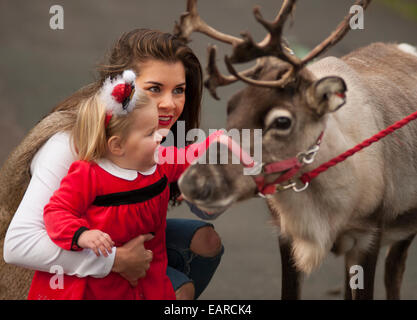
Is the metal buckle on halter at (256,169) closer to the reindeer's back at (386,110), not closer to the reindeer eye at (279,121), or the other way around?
the reindeer eye at (279,121)

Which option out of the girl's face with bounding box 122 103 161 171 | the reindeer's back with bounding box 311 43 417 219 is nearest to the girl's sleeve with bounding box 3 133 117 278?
the girl's face with bounding box 122 103 161 171

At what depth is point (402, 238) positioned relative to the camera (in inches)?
153

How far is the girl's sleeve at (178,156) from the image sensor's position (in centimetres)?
295

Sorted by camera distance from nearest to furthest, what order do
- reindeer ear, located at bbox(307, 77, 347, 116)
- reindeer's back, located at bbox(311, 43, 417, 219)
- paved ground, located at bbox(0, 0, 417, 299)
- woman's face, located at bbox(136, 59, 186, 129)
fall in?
reindeer ear, located at bbox(307, 77, 347, 116), woman's face, located at bbox(136, 59, 186, 129), reindeer's back, located at bbox(311, 43, 417, 219), paved ground, located at bbox(0, 0, 417, 299)

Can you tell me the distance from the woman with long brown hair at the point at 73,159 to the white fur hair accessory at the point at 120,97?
0.85 feet

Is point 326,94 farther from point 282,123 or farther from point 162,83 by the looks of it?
point 162,83

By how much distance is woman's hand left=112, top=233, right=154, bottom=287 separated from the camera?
274 centimetres

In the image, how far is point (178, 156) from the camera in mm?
3059

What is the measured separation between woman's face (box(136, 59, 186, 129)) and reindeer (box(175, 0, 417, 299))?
8.1 inches

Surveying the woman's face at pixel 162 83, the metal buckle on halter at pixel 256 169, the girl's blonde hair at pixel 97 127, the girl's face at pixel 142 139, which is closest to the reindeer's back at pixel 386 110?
the metal buckle on halter at pixel 256 169

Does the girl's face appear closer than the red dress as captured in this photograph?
No

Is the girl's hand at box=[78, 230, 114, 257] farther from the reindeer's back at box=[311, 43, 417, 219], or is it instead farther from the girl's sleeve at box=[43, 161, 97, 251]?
the reindeer's back at box=[311, 43, 417, 219]
